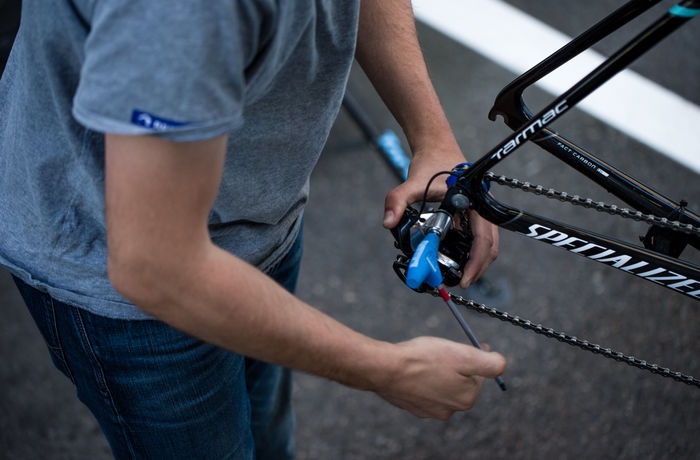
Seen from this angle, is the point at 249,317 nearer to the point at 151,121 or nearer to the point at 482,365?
the point at 151,121

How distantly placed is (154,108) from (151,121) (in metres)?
0.01

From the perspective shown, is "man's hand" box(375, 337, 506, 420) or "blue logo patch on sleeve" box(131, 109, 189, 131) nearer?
"blue logo patch on sleeve" box(131, 109, 189, 131)

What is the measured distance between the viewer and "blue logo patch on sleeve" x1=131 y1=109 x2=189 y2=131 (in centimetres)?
60

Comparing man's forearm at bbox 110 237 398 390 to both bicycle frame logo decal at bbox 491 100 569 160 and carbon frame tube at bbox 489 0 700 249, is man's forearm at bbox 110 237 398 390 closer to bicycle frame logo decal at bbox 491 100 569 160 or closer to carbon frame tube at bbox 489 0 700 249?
bicycle frame logo decal at bbox 491 100 569 160

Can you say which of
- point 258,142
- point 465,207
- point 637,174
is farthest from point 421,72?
point 637,174

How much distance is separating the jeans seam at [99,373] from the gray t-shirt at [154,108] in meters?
0.04

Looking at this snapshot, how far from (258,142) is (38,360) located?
1.79 m

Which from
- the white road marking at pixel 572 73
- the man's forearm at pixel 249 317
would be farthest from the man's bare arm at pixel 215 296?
the white road marking at pixel 572 73

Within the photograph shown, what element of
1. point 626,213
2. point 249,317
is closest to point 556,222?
point 626,213

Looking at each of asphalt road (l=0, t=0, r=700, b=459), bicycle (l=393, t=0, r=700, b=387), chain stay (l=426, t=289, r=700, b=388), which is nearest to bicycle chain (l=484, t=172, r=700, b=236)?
bicycle (l=393, t=0, r=700, b=387)

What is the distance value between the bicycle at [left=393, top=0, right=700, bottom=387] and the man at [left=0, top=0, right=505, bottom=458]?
0.20 ft

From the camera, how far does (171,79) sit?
1.96ft

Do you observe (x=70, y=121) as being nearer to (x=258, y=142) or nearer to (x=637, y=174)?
(x=258, y=142)

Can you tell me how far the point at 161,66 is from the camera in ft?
1.94
